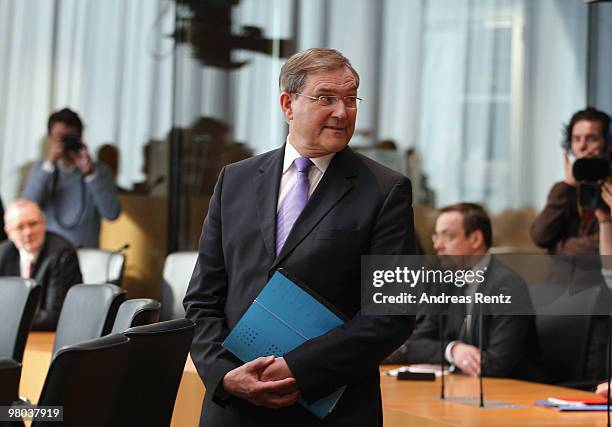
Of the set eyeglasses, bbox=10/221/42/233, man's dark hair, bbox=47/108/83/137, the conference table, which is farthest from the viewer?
man's dark hair, bbox=47/108/83/137

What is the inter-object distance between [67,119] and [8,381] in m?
5.18

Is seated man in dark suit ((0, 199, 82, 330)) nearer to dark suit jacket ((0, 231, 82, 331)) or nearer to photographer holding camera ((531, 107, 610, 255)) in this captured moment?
dark suit jacket ((0, 231, 82, 331))

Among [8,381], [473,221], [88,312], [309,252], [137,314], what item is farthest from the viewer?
[473,221]

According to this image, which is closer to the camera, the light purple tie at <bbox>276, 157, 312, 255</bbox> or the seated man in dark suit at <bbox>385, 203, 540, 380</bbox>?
the light purple tie at <bbox>276, 157, 312, 255</bbox>

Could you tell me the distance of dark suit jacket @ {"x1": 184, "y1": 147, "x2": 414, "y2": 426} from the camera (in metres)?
2.61

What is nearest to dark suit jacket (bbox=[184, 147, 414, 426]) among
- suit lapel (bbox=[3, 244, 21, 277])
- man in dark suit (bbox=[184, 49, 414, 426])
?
man in dark suit (bbox=[184, 49, 414, 426])

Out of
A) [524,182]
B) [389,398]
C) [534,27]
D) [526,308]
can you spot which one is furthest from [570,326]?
[534,27]

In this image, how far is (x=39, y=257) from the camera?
5793 millimetres

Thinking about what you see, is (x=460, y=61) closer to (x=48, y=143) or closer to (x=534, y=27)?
(x=534, y=27)

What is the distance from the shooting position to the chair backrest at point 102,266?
621 cm

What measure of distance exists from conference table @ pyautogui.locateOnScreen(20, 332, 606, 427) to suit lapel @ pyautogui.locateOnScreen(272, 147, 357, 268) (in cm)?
84

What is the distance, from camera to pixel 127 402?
256 cm

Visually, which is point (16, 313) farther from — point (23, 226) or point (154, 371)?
point (154, 371)

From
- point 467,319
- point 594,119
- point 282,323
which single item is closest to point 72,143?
point 594,119
